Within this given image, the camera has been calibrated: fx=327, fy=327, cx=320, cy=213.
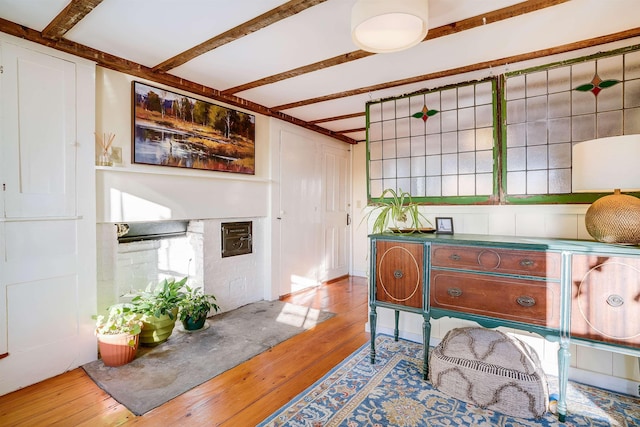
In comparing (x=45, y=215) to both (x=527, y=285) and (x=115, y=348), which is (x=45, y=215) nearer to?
(x=115, y=348)

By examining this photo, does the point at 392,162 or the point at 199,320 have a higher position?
the point at 392,162

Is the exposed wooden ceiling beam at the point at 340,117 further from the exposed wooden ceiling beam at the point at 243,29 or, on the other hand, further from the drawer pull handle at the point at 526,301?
the drawer pull handle at the point at 526,301

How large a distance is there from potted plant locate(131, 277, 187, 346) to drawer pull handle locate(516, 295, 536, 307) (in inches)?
100

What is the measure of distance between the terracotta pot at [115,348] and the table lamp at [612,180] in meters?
3.07

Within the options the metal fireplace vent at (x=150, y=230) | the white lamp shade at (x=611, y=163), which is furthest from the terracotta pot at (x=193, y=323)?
the white lamp shade at (x=611, y=163)

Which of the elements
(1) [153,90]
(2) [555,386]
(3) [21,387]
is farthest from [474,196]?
(3) [21,387]

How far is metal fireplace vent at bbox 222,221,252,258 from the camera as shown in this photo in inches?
139

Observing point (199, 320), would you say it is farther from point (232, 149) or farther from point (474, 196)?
point (474, 196)

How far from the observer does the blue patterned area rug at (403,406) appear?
176 centimetres

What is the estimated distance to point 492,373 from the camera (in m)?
1.88

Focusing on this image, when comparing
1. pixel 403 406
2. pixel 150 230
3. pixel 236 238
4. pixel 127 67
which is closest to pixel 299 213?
pixel 236 238

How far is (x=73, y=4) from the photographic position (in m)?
1.78

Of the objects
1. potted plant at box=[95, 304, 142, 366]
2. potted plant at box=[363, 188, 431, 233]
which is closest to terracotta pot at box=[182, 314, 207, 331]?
potted plant at box=[95, 304, 142, 366]

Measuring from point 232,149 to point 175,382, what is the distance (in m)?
2.25
